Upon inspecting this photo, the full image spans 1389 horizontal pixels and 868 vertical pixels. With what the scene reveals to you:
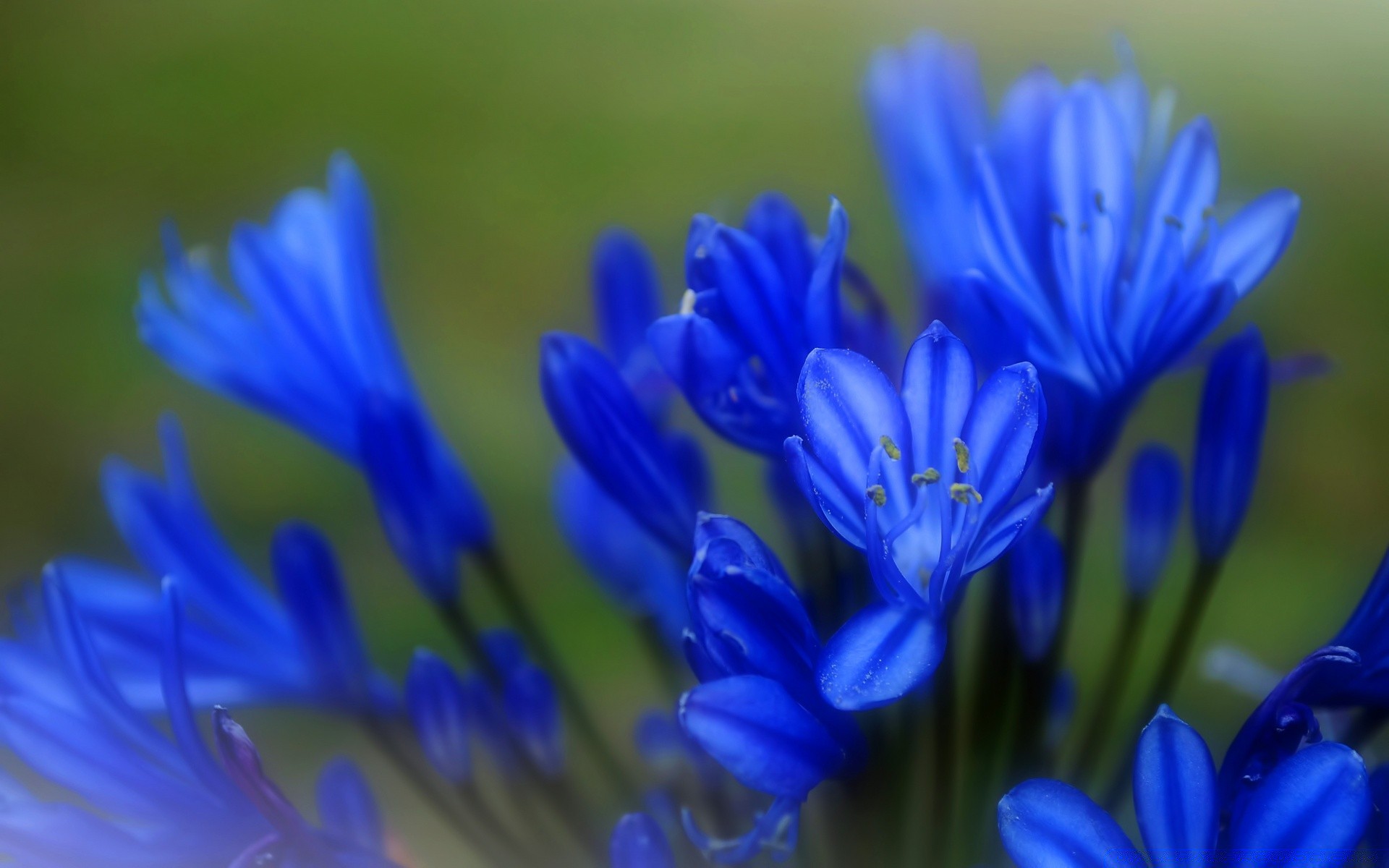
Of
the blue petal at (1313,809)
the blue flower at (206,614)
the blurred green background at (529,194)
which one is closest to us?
the blue petal at (1313,809)

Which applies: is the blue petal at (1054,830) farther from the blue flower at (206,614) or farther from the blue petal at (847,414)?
the blue flower at (206,614)

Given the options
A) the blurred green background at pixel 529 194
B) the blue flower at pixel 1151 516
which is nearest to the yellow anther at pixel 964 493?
the blue flower at pixel 1151 516

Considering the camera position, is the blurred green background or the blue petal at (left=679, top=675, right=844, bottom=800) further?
the blurred green background

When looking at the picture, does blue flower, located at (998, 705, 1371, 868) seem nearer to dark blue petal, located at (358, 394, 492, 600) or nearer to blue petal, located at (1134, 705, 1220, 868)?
blue petal, located at (1134, 705, 1220, 868)

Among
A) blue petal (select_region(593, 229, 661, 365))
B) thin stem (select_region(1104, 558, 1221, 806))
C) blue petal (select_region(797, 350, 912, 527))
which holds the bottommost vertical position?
thin stem (select_region(1104, 558, 1221, 806))

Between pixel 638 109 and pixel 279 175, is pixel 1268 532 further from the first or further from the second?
pixel 279 175

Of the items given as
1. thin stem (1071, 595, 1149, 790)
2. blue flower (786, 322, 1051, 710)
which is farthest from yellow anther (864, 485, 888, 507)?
thin stem (1071, 595, 1149, 790)
